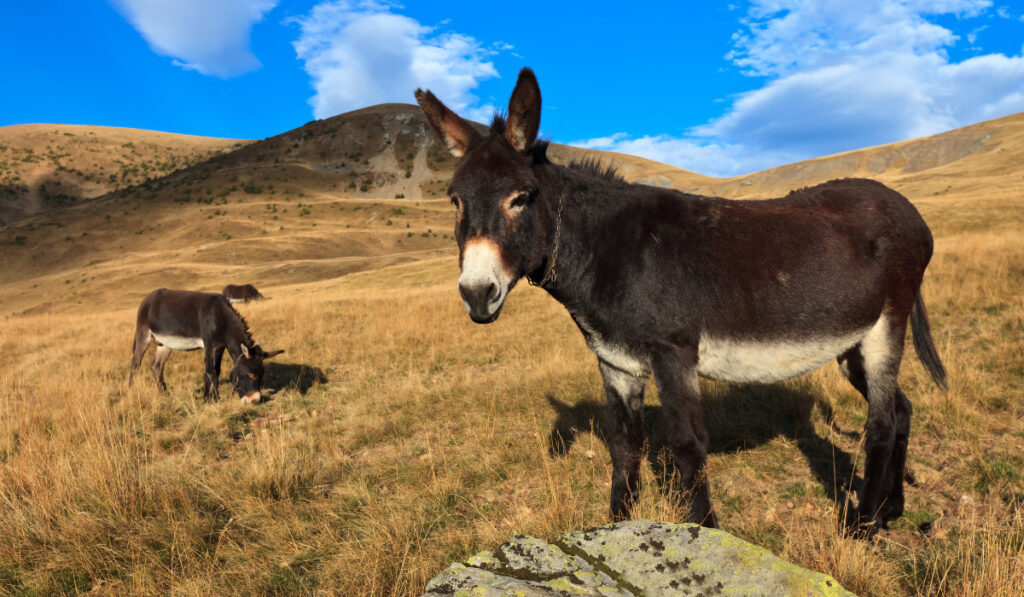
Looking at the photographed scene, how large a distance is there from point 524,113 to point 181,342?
31.0 ft

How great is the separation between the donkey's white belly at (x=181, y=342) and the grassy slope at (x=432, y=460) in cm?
79

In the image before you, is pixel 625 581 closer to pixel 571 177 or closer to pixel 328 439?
pixel 571 177

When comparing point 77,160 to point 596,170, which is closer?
point 596,170

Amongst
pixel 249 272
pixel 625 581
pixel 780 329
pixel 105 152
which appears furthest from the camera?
pixel 105 152

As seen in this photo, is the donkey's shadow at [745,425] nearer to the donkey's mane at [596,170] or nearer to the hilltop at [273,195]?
the donkey's mane at [596,170]

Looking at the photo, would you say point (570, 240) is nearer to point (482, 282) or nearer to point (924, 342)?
point (482, 282)

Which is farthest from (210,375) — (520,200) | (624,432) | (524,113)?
(524,113)

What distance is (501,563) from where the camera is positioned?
2.09 meters

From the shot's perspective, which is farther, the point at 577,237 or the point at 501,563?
the point at 577,237

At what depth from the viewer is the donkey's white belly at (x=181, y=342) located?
9.44 metres

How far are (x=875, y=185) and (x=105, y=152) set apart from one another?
140 meters

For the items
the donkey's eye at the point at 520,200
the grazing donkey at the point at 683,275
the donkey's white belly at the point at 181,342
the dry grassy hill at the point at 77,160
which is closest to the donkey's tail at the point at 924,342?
the grazing donkey at the point at 683,275

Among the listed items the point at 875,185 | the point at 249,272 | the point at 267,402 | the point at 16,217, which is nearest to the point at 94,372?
the point at 267,402

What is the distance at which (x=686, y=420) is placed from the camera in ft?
10.3
